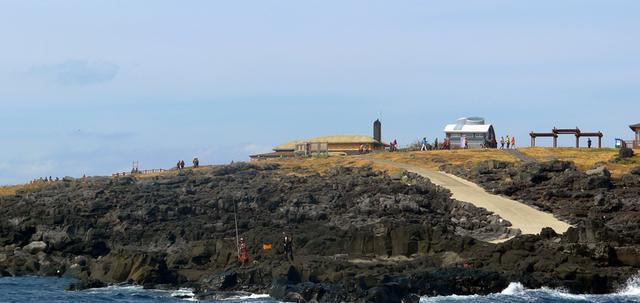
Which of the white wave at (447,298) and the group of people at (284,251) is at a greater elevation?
the group of people at (284,251)

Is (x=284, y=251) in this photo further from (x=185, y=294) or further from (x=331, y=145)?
(x=331, y=145)

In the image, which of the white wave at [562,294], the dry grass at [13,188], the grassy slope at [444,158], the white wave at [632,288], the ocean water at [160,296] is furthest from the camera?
the dry grass at [13,188]

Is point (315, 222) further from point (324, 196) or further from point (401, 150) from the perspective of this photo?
point (401, 150)

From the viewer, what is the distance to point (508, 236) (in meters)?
69.9

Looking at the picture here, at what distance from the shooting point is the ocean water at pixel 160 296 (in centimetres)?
5362

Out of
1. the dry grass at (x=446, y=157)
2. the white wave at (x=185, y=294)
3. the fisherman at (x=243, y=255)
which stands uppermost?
the dry grass at (x=446, y=157)

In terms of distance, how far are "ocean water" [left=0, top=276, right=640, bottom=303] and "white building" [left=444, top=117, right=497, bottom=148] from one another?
175ft

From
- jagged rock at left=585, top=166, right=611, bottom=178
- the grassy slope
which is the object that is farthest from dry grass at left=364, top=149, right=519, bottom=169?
jagged rock at left=585, top=166, right=611, bottom=178

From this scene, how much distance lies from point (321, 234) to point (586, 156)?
3466 cm

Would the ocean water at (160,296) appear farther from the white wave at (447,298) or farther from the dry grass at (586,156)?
the dry grass at (586,156)

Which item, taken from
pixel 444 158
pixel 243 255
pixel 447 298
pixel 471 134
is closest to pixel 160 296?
pixel 243 255

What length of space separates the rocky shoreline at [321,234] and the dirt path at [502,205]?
1091 mm

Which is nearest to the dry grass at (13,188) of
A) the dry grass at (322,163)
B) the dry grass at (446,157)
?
the dry grass at (322,163)

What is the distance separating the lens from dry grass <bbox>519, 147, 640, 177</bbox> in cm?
8814
